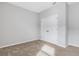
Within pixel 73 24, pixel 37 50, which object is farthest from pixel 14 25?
pixel 73 24

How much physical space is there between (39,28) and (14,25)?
997mm

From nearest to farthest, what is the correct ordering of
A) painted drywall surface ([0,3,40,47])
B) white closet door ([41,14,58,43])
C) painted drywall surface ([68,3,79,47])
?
white closet door ([41,14,58,43]), painted drywall surface ([0,3,40,47]), painted drywall surface ([68,3,79,47])

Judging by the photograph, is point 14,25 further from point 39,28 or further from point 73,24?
point 73,24

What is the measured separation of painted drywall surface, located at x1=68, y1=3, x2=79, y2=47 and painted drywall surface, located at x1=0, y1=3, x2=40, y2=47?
1370mm

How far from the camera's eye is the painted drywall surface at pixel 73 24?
81.6 inches

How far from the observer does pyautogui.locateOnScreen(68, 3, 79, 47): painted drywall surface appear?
2072 millimetres

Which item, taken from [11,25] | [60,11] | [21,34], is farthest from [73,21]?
[11,25]

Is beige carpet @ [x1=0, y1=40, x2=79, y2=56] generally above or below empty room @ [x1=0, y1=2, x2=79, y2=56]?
below

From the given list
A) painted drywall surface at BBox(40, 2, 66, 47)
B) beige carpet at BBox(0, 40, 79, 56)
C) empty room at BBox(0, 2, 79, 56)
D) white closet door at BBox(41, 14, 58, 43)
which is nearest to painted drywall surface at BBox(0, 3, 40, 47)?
empty room at BBox(0, 2, 79, 56)

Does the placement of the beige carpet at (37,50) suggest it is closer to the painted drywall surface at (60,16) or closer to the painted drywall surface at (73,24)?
the painted drywall surface at (60,16)

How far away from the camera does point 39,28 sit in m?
1.52

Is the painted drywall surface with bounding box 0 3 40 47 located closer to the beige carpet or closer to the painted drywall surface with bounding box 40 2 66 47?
the beige carpet

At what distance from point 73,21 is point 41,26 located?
1.33 metres

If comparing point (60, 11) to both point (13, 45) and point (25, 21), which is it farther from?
point (13, 45)
